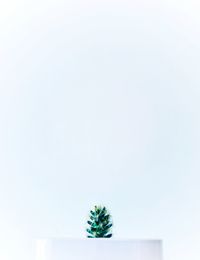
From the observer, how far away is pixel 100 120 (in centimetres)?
171

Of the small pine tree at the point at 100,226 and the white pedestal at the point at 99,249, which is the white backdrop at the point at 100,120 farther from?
the white pedestal at the point at 99,249

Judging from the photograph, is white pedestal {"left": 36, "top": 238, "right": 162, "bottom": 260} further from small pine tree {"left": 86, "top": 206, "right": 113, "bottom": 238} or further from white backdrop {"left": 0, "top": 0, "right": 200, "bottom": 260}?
white backdrop {"left": 0, "top": 0, "right": 200, "bottom": 260}

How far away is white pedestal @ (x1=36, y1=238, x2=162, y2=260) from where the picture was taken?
1.08 metres

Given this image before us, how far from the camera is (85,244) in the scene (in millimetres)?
1096

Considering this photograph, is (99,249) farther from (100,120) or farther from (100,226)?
(100,120)

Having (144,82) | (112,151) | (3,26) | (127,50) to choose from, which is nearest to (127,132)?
(112,151)

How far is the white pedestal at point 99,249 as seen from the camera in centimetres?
108

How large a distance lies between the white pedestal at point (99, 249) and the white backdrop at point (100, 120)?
48 centimetres

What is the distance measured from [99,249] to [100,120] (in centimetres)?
70

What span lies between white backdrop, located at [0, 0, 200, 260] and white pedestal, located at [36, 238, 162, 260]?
48 cm

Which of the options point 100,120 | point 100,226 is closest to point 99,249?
point 100,226

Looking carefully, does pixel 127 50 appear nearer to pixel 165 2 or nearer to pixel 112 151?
pixel 165 2

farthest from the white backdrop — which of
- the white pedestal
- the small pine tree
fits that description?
the white pedestal

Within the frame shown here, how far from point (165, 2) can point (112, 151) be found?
2.17 feet
